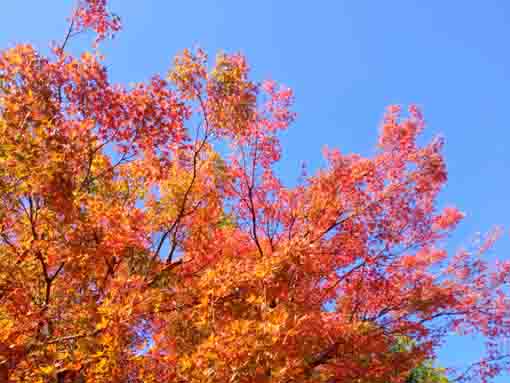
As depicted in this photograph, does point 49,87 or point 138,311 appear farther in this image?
point 49,87

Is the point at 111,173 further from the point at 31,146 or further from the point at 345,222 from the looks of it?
the point at 345,222

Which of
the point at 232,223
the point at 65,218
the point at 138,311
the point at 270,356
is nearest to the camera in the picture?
the point at 270,356

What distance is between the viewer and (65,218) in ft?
21.8

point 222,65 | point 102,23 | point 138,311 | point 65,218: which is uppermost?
point 102,23

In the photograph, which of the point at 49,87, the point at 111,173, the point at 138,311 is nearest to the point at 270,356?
the point at 138,311

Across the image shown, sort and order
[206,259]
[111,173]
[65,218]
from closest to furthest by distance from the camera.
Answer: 1. [65,218]
2. [111,173]
3. [206,259]

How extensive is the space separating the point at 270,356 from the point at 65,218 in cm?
377

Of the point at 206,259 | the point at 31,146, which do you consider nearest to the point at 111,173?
the point at 206,259

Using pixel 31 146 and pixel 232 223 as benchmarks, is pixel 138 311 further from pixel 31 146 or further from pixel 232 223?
pixel 232 223

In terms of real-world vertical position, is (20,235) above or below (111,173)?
below

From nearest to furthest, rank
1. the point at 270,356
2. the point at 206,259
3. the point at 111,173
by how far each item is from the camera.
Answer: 1. the point at 270,356
2. the point at 111,173
3. the point at 206,259

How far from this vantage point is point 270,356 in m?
4.68

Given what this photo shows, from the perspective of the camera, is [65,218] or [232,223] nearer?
[65,218]

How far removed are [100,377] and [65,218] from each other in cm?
260
